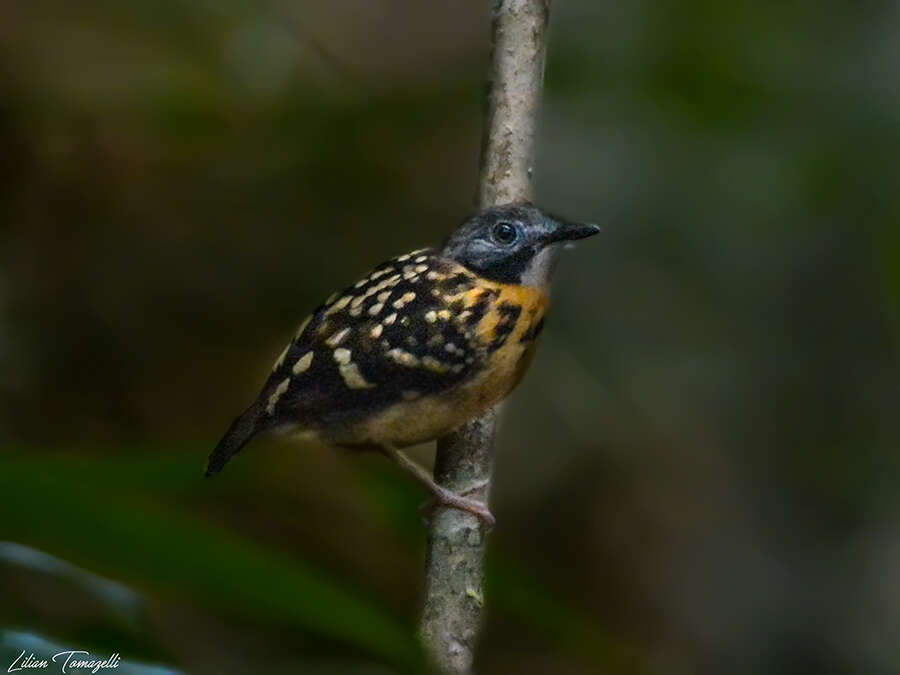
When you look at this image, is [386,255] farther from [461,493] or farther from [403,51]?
[461,493]

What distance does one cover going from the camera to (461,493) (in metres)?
2.01

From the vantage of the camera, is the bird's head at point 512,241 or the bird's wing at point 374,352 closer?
the bird's wing at point 374,352

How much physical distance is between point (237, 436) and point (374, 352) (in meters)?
0.25

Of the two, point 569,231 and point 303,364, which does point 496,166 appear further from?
point 303,364

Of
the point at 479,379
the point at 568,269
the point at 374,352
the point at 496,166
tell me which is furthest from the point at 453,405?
the point at 568,269

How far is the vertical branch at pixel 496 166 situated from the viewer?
6.29 feet

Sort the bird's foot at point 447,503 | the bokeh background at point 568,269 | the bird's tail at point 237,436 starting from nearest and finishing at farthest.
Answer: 1. the bird's tail at point 237,436
2. the bird's foot at point 447,503
3. the bokeh background at point 568,269

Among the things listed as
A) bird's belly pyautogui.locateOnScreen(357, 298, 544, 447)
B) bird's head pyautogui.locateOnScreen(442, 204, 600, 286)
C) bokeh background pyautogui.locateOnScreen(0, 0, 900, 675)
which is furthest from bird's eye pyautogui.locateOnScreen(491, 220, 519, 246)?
bokeh background pyautogui.locateOnScreen(0, 0, 900, 675)

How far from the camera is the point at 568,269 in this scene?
14.5ft

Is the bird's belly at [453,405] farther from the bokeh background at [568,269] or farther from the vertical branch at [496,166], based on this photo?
the bokeh background at [568,269]

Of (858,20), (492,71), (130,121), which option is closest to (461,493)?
(492,71)

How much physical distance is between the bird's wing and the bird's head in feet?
0.20

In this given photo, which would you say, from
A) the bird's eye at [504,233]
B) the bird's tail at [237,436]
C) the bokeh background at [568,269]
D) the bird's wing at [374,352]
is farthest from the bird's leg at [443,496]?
the bokeh background at [568,269]

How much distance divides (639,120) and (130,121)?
1.62 m
